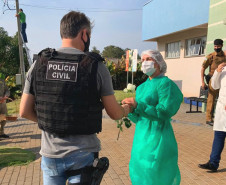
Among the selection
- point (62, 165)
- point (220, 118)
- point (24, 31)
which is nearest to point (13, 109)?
point (24, 31)

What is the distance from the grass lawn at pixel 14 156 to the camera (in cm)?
443

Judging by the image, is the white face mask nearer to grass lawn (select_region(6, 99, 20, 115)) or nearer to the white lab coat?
the white lab coat

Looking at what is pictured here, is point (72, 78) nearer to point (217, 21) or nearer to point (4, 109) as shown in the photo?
point (4, 109)

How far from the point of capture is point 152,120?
8.25 ft

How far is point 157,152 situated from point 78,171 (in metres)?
1.12

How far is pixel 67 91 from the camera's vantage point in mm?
1512

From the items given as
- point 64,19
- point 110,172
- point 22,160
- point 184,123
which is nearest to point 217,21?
point 184,123

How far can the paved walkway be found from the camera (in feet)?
12.2

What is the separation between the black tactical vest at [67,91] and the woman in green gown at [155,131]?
0.90m

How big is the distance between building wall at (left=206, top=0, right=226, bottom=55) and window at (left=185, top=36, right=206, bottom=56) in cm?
332

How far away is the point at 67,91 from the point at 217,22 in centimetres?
836

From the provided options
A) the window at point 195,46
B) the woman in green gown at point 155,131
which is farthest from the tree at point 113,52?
the woman in green gown at point 155,131

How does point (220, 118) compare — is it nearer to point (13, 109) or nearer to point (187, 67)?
point (13, 109)

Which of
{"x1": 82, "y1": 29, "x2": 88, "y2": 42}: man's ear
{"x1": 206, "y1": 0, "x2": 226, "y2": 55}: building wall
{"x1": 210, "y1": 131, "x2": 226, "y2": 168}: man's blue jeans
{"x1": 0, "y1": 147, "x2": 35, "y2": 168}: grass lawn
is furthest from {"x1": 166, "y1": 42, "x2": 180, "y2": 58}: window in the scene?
{"x1": 82, "y1": 29, "x2": 88, "y2": 42}: man's ear
